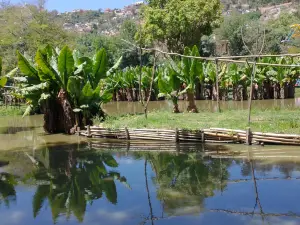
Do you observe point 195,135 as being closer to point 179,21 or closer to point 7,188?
point 7,188

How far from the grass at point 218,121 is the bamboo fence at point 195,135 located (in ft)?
1.57

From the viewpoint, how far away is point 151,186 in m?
8.18

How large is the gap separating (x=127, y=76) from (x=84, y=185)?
762 inches

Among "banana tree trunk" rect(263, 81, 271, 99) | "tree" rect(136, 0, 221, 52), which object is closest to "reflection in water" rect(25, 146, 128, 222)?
"banana tree trunk" rect(263, 81, 271, 99)

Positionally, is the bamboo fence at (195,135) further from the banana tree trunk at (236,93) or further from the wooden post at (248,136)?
the banana tree trunk at (236,93)

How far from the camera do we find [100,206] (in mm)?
7227

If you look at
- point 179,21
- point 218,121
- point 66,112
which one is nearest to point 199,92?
point 179,21

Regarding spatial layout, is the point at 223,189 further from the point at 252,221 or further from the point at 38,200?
the point at 38,200

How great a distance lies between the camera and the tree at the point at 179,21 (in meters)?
33.8

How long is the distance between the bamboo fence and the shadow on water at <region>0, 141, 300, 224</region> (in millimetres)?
332

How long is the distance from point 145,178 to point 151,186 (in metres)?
0.62

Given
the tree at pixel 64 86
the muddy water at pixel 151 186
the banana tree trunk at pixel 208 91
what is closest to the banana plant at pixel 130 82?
the banana tree trunk at pixel 208 91

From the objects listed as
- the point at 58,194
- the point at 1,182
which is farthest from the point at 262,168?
the point at 1,182

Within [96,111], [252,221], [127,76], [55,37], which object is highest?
[55,37]
